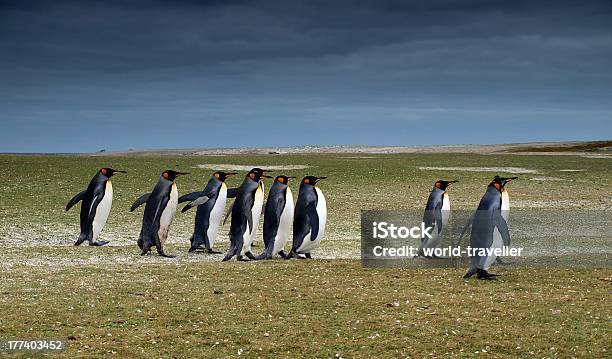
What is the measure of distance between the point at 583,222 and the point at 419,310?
14.1 m

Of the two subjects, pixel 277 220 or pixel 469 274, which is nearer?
pixel 469 274

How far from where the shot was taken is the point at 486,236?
42.3 feet

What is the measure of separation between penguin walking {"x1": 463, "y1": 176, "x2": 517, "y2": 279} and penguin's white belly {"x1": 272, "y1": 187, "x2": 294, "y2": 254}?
15.0 feet

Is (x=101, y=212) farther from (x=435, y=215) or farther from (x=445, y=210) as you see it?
(x=445, y=210)

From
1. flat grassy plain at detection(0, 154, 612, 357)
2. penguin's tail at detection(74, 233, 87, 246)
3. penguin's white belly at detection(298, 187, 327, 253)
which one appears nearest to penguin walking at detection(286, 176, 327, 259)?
penguin's white belly at detection(298, 187, 327, 253)

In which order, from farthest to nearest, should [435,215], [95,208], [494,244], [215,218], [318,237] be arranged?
[95,208] → [215,218] → [435,215] → [318,237] → [494,244]

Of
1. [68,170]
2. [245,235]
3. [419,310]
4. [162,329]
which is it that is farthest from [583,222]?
[68,170]

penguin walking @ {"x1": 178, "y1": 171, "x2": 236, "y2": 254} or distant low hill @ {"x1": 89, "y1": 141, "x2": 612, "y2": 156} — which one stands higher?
distant low hill @ {"x1": 89, "y1": 141, "x2": 612, "y2": 156}

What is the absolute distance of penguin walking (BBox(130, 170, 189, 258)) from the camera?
1602 cm

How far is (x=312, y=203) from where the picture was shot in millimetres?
16078

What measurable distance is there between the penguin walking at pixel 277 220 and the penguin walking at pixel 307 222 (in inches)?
8.3

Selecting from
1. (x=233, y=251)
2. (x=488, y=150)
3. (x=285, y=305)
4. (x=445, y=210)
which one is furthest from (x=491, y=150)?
(x=285, y=305)

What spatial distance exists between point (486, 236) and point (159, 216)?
7493 mm

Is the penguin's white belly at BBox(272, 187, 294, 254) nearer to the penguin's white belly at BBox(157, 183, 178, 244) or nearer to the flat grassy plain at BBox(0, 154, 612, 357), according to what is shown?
the flat grassy plain at BBox(0, 154, 612, 357)
